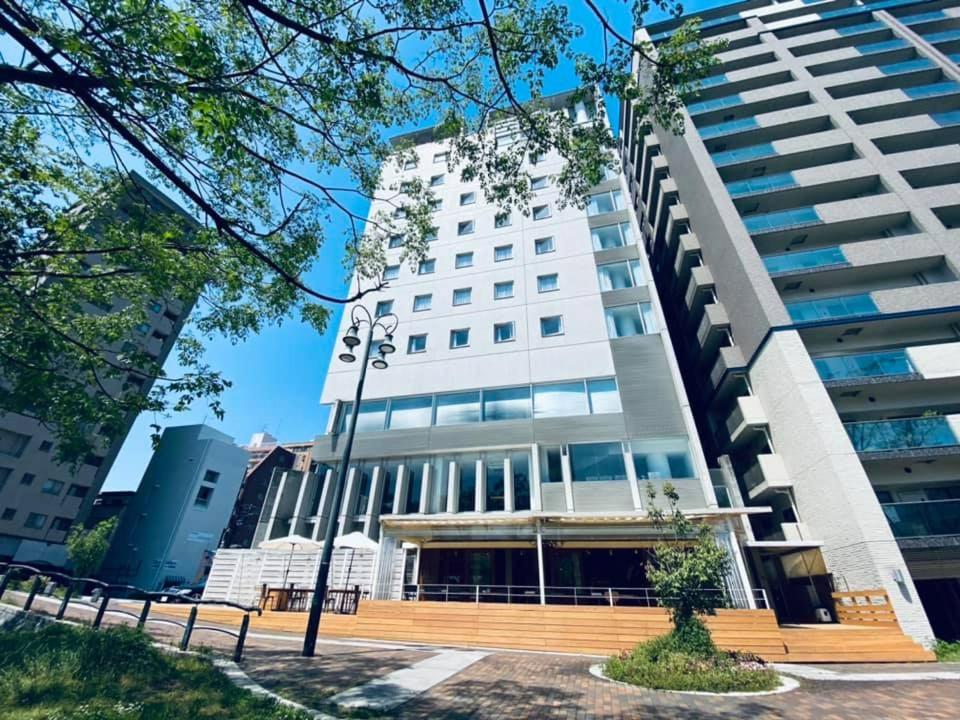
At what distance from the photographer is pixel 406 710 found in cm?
538

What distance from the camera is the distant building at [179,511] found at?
34562 mm

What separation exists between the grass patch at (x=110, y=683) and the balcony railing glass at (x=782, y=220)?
92.9ft

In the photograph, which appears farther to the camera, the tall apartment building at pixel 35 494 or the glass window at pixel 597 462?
the tall apartment building at pixel 35 494

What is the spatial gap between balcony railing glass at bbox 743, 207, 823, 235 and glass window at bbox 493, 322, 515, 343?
14846 mm

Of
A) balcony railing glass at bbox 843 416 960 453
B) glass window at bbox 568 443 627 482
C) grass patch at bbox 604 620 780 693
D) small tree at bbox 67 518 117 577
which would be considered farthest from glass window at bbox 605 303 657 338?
small tree at bbox 67 518 117 577

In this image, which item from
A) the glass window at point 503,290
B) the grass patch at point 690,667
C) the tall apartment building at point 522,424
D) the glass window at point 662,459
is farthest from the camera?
the glass window at point 503,290

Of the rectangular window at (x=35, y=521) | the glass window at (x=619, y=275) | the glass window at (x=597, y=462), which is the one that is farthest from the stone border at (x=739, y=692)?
the rectangular window at (x=35, y=521)

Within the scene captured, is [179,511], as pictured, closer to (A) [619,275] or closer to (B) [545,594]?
(B) [545,594]

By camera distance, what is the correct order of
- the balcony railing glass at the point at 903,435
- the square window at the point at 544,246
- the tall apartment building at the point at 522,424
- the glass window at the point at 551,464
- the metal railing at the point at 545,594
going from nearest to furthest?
1. the metal railing at the point at 545,594
2. the balcony railing glass at the point at 903,435
3. the tall apartment building at the point at 522,424
4. the glass window at the point at 551,464
5. the square window at the point at 544,246

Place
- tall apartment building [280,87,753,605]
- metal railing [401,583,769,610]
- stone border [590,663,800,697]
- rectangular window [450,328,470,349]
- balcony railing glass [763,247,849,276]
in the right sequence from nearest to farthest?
stone border [590,663,800,697] < metal railing [401,583,769,610] < tall apartment building [280,87,753,605] < balcony railing glass [763,247,849,276] < rectangular window [450,328,470,349]

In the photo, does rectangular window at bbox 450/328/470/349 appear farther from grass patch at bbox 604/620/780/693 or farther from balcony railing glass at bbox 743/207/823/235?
balcony railing glass at bbox 743/207/823/235

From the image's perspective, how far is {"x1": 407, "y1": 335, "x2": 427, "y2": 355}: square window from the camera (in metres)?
23.7

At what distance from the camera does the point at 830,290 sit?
22125 mm

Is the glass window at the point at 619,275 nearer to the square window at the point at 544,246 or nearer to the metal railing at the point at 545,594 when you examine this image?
the square window at the point at 544,246
